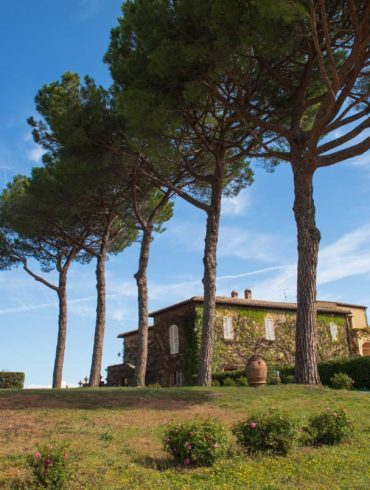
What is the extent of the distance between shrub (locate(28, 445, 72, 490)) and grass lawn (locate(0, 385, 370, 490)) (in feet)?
0.60

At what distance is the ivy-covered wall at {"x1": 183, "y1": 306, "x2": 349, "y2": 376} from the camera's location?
23.4m

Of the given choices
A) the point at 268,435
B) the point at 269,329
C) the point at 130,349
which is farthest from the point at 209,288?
the point at 130,349

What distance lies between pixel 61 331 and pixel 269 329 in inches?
401

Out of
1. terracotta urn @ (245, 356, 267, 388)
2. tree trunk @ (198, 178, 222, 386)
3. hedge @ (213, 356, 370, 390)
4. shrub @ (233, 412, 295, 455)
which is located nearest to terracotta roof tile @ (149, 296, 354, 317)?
hedge @ (213, 356, 370, 390)

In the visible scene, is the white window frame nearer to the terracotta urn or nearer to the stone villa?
the stone villa

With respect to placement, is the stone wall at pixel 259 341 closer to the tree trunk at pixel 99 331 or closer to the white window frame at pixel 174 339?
the white window frame at pixel 174 339

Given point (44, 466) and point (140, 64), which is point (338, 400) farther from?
point (140, 64)

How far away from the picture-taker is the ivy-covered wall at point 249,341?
23.4 metres

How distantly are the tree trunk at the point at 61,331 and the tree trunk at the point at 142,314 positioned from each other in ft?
18.0

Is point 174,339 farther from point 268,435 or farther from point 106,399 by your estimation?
point 268,435

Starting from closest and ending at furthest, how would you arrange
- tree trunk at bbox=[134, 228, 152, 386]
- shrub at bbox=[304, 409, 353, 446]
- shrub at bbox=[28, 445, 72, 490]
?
shrub at bbox=[28, 445, 72, 490] < shrub at bbox=[304, 409, 353, 446] < tree trunk at bbox=[134, 228, 152, 386]

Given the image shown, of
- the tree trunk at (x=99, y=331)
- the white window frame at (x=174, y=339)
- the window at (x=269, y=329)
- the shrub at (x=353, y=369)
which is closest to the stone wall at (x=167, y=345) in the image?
the white window frame at (x=174, y=339)

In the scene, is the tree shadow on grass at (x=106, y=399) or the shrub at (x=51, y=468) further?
the tree shadow on grass at (x=106, y=399)

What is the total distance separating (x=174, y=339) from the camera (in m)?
24.8
